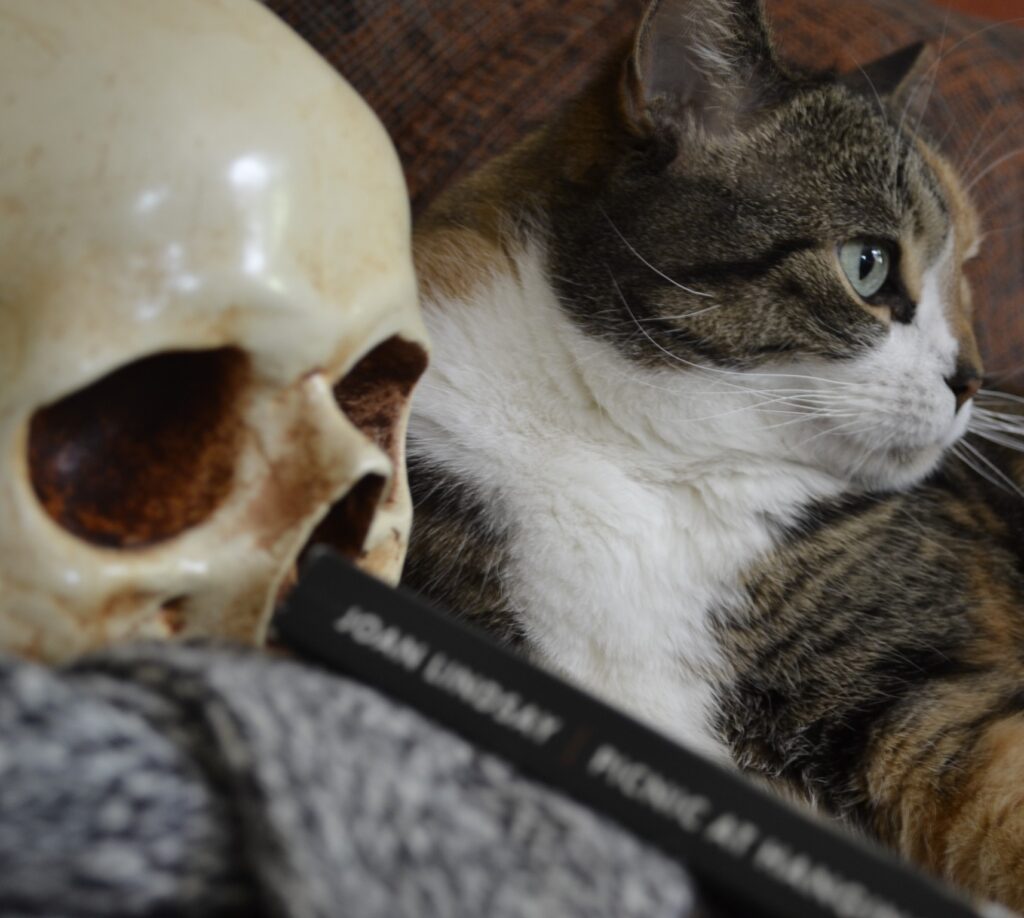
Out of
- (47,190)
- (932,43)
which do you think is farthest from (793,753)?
(932,43)

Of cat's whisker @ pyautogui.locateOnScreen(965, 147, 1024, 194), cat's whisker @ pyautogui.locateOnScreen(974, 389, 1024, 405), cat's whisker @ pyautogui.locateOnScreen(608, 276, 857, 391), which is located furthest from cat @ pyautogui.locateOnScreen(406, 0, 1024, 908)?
cat's whisker @ pyautogui.locateOnScreen(965, 147, 1024, 194)

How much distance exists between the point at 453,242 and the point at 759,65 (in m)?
0.31

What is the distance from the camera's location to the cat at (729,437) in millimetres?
845

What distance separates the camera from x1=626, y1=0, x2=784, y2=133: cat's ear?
33.3 inches

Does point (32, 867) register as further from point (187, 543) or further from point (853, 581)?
point (853, 581)

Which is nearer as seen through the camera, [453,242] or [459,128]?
[453,242]

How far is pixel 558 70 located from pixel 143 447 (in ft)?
2.80

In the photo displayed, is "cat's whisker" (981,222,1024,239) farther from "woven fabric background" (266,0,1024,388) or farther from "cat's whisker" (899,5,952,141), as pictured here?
"cat's whisker" (899,5,952,141)

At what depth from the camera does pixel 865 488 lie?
3.10 feet

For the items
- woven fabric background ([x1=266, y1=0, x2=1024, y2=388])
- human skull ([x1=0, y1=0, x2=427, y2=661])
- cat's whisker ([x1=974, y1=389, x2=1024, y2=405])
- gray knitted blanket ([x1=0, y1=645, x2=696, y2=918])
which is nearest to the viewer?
gray knitted blanket ([x1=0, y1=645, x2=696, y2=918])

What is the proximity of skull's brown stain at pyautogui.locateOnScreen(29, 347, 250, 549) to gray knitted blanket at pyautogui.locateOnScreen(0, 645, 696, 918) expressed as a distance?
11 cm

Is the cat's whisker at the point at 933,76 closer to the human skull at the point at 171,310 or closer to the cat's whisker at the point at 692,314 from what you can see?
the cat's whisker at the point at 692,314

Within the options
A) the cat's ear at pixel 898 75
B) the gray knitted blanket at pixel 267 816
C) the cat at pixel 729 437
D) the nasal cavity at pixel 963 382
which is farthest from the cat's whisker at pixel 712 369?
the gray knitted blanket at pixel 267 816

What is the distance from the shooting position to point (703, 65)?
2.88 ft
